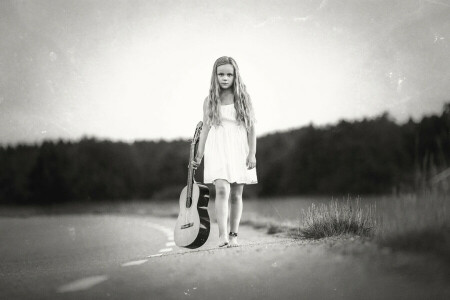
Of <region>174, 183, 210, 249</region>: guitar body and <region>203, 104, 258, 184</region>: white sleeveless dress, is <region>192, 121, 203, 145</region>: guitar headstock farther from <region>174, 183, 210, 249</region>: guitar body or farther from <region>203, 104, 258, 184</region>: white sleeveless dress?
<region>174, 183, 210, 249</region>: guitar body

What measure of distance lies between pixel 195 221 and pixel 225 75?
59.0 inches

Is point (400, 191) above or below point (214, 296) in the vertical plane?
above

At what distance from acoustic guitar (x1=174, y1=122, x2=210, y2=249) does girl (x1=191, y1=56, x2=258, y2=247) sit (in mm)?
176

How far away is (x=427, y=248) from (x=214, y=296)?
1501 millimetres

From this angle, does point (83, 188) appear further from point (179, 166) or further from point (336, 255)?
point (336, 255)

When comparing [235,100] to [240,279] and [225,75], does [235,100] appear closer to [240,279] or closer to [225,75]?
[225,75]

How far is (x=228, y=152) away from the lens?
4816 millimetres

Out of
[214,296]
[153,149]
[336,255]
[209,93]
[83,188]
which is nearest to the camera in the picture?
[214,296]

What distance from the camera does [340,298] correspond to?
3014 mm

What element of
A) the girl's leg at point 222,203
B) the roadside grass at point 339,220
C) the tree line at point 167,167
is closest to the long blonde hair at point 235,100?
the girl's leg at point 222,203

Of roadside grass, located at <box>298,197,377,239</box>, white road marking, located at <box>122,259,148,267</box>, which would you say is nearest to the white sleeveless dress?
roadside grass, located at <box>298,197,377,239</box>

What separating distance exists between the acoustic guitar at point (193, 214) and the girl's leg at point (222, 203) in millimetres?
218

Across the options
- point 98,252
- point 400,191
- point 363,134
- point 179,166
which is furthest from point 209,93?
point 363,134

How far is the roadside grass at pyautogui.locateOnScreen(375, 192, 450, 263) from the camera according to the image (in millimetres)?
3404
